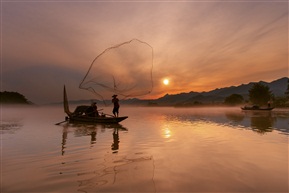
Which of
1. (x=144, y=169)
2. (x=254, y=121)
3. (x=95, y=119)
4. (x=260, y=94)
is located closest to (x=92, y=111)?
(x=95, y=119)

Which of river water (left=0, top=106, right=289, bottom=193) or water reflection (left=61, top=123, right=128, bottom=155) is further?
water reflection (left=61, top=123, right=128, bottom=155)

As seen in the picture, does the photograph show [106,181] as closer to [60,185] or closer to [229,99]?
[60,185]

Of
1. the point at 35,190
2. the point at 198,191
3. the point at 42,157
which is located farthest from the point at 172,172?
the point at 42,157

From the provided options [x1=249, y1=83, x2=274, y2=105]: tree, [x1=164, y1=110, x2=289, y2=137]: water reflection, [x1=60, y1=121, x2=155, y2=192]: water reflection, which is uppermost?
[x1=249, y1=83, x2=274, y2=105]: tree

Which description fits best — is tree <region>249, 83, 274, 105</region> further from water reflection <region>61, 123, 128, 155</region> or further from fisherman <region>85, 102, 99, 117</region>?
water reflection <region>61, 123, 128, 155</region>

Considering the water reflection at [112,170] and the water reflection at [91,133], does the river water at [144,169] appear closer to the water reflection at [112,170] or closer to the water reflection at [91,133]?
the water reflection at [112,170]

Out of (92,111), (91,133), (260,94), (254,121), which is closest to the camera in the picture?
(91,133)

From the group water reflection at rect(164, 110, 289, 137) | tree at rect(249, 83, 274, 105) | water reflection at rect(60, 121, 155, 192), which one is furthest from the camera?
tree at rect(249, 83, 274, 105)

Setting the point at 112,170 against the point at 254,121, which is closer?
the point at 112,170

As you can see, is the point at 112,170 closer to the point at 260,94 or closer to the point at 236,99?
the point at 260,94

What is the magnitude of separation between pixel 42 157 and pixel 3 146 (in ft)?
17.5

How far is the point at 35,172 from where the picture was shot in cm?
868

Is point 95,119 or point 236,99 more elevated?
Answer: point 236,99

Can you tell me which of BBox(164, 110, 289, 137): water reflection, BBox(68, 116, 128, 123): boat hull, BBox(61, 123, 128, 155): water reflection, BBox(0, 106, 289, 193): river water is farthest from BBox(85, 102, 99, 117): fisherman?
BBox(0, 106, 289, 193): river water
